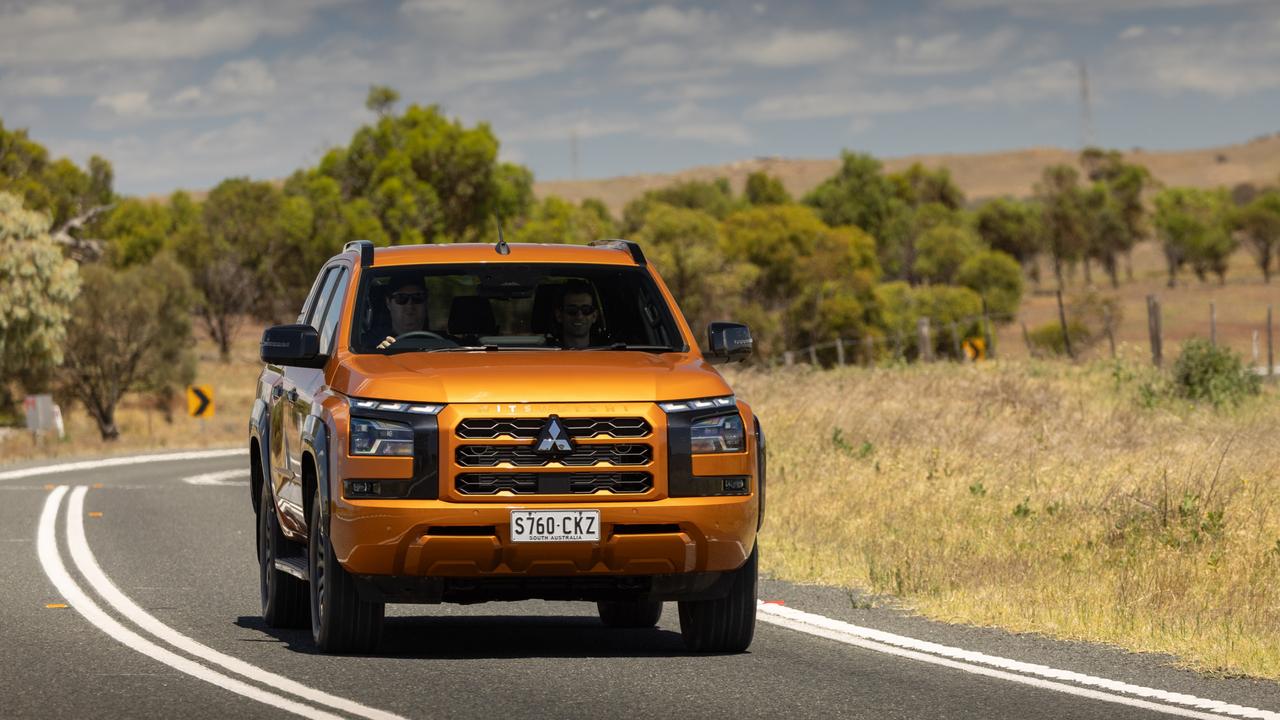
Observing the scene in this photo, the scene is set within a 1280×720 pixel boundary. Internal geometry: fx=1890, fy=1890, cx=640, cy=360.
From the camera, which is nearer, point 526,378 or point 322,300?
point 526,378

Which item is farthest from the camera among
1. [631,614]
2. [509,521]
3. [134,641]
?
[631,614]

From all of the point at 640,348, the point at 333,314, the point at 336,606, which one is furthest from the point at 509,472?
the point at 333,314

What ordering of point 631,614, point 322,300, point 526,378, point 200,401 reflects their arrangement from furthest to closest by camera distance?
point 200,401, point 322,300, point 631,614, point 526,378

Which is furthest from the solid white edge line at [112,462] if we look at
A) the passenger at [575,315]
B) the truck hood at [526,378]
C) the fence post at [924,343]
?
the truck hood at [526,378]

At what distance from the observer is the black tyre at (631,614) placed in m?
10.0

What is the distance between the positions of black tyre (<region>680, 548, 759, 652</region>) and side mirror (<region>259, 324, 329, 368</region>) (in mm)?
2150

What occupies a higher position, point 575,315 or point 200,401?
point 575,315

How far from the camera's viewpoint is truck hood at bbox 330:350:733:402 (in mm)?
7953

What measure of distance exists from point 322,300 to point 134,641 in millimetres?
2185

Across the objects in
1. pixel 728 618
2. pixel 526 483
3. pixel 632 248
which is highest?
pixel 632 248

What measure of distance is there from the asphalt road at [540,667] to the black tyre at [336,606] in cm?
9

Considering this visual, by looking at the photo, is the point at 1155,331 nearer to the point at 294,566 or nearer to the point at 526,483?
the point at 294,566

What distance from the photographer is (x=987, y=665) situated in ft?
27.8

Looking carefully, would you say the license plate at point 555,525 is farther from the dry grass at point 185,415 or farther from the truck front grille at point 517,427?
the dry grass at point 185,415
